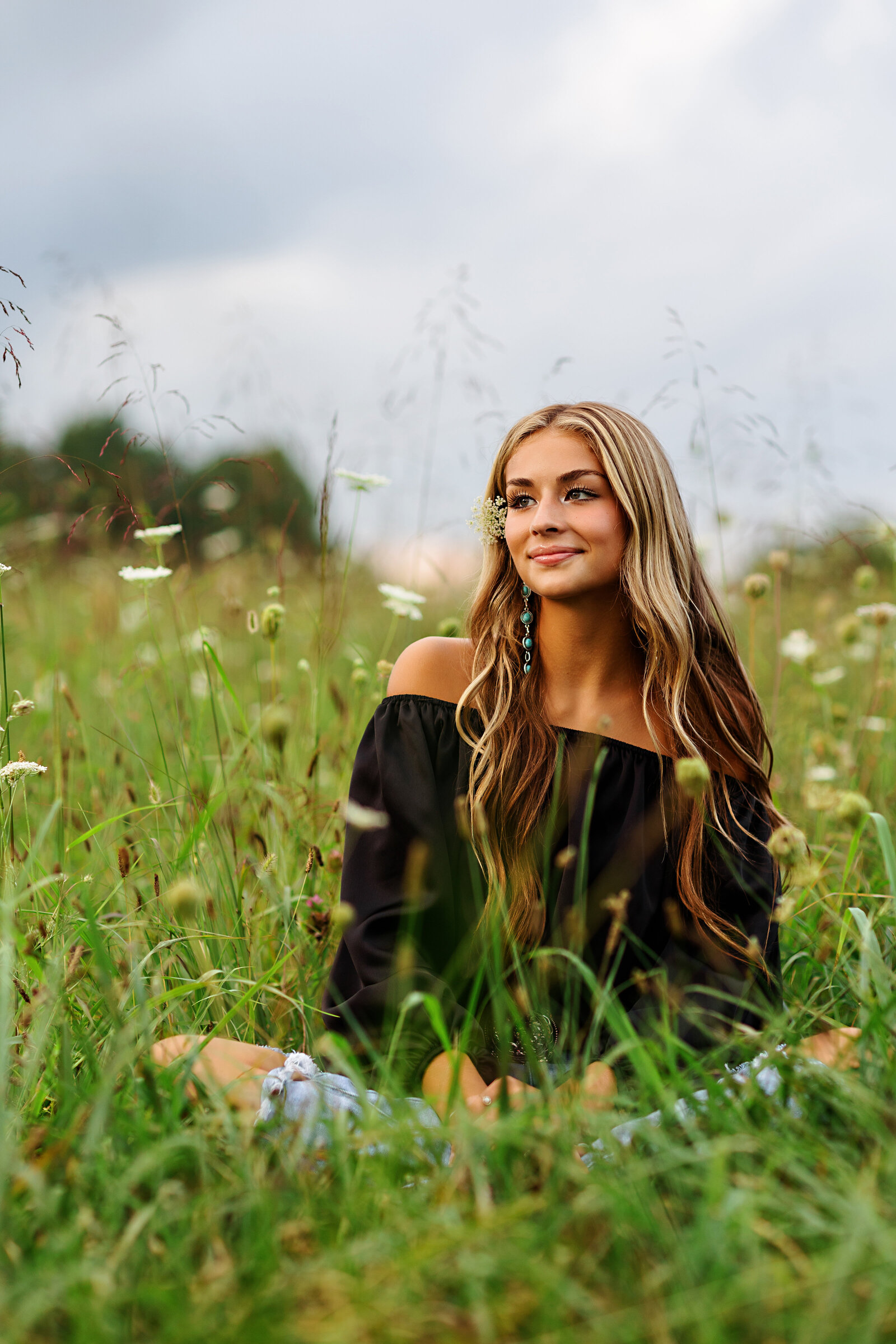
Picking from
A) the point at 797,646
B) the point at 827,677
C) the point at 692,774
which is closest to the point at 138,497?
the point at 797,646

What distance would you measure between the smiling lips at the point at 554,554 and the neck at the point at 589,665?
13 cm

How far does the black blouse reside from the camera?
2012 mm

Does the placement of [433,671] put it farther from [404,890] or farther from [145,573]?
[145,573]

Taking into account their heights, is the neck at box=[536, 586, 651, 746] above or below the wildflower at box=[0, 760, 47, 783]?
above

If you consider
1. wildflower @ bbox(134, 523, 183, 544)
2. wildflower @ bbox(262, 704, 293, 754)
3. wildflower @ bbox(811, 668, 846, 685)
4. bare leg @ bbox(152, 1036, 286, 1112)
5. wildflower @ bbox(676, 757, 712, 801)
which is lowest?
bare leg @ bbox(152, 1036, 286, 1112)

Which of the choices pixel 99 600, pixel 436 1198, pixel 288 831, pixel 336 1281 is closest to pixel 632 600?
pixel 288 831

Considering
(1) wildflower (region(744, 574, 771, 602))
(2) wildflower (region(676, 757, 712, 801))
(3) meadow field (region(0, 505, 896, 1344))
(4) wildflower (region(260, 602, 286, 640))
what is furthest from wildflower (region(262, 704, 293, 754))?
(1) wildflower (region(744, 574, 771, 602))

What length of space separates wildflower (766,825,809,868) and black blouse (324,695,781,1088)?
47 cm

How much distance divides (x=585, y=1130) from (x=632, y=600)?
1163 mm

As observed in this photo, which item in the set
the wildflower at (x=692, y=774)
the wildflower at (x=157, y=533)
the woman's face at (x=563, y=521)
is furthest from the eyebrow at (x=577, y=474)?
the wildflower at (x=692, y=774)

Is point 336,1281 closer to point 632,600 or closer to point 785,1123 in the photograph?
point 785,1123

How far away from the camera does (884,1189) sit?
1.25 m

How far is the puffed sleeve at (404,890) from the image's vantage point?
1.93 metres

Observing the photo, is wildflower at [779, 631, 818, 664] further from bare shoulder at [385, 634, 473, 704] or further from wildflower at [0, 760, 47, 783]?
wildflower at [0, 760, 47, 783]
